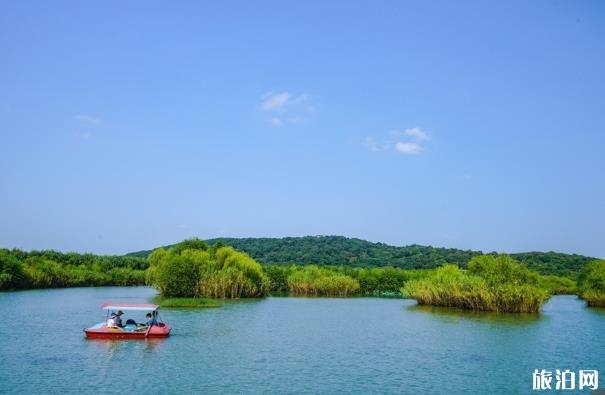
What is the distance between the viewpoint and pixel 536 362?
28094 mm

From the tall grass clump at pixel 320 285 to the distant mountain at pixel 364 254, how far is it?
5697cm

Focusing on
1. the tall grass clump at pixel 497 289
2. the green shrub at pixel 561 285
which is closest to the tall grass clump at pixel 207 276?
the tall grass clump at pixel 497 289

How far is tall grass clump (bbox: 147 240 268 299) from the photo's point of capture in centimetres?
6419

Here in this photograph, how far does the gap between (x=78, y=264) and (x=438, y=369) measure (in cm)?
9255

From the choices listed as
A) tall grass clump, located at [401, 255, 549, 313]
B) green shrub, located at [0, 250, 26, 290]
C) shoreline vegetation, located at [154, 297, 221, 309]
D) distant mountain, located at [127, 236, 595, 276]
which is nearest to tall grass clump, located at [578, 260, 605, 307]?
tall grass clump, located at [401, 255, 549, 313]

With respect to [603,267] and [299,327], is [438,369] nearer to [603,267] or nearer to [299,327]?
[299,327]

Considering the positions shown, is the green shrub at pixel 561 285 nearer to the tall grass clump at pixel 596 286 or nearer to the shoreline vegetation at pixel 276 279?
the shoreline vegetation at pixel 276 279

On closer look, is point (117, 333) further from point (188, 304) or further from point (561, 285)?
point (561, 285)

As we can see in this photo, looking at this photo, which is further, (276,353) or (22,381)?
(276,353)

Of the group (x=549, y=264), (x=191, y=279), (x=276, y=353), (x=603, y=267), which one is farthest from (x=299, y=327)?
(x=549, y=264)

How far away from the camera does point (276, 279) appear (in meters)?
88.3

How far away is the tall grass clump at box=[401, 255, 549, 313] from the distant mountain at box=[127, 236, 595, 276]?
2904 inches

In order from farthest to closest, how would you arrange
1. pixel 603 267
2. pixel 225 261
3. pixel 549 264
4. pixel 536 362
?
pixel 549 264
pixel 225 261
pixel 603 267
pixel 536 362

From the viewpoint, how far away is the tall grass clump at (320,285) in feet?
266
